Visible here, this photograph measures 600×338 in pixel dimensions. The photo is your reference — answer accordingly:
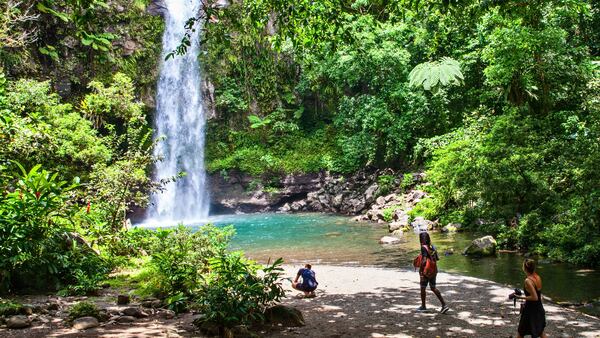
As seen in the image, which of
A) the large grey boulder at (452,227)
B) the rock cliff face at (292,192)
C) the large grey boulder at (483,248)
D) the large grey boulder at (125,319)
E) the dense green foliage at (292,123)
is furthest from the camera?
the rock cliff face at (292,192)

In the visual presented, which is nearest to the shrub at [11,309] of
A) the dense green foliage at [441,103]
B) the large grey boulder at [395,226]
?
the dense green foliage at [441,103]

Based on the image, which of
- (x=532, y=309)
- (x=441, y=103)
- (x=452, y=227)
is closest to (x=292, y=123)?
(x=441, y=103)

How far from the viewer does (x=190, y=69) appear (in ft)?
105

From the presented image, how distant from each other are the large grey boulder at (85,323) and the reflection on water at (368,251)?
855cm

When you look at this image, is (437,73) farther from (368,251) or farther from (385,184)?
(368,251)

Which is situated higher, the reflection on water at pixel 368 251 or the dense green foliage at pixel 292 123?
the dense green foliage at pixel 292 123

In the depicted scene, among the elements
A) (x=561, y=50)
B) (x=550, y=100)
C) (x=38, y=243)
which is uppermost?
(x=561, y=50)

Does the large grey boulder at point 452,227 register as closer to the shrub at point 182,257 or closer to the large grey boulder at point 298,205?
the shrub at point 182,257

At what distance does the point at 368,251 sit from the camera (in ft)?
50.5

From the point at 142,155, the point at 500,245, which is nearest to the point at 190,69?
the point at 142,155

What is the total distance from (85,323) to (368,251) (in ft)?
35.1

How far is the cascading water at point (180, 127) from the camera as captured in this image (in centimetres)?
3061

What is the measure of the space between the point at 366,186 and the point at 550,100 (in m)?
12.0

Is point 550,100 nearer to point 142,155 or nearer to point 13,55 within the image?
point 142,155
